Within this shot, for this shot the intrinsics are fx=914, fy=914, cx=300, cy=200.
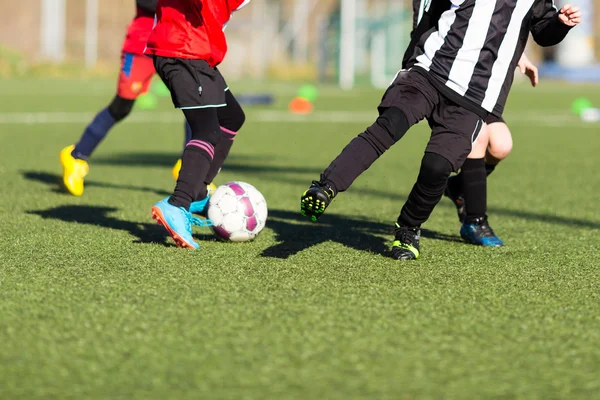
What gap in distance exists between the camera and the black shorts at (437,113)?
3867mm

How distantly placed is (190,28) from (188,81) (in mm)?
252

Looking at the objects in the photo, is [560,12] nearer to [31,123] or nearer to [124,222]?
[124,222]

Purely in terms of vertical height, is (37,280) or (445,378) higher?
(445,378)

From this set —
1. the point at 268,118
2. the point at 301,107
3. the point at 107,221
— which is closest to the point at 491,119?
the point at 107,221

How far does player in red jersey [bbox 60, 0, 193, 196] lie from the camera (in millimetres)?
5961

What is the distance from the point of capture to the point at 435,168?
3.87 m

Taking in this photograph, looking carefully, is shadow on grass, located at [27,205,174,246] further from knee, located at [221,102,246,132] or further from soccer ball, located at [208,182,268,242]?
knee, located at [221,102,246,132]

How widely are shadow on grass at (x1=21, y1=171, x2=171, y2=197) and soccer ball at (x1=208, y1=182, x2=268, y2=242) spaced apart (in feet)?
5.63

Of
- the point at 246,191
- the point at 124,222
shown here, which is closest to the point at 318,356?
the point at 246,191

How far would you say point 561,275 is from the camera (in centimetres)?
367

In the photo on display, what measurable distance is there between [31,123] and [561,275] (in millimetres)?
9958

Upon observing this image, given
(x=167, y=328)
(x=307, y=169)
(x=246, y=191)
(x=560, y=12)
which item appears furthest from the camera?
(x=307, y=169)

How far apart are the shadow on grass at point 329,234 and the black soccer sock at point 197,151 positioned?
1.48 feet

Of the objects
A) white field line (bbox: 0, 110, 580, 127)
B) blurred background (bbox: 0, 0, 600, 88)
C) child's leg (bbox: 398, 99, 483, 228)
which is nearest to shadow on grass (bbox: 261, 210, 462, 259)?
child's leg (bbox: 398, 99, 483, 228)
